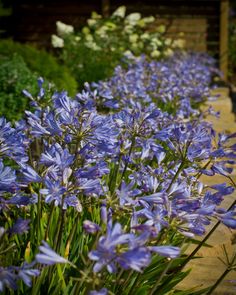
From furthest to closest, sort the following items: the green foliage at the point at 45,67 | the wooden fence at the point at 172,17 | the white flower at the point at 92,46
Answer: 1. the wooden fence at the point at 172,17
2. the white flower at the point at 92,46
3. the green foliage at the point at 45,67

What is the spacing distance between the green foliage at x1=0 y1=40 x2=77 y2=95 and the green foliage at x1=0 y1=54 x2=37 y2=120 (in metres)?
0.40

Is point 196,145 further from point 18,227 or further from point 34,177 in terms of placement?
point 18,227

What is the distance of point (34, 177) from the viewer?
1.56 metres

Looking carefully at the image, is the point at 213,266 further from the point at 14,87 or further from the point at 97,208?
the point at 14,87

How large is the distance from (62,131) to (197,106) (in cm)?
404

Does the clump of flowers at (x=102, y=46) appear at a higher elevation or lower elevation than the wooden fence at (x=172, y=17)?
higher

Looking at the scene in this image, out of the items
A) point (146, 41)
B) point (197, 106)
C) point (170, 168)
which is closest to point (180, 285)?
point (170, 168)

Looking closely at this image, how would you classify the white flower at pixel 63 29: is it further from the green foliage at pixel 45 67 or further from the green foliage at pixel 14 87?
the green foliage at pixel 14 87

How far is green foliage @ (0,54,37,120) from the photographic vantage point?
16.0 feet

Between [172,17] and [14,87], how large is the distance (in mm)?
6893

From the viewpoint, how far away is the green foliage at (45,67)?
19.6 feet

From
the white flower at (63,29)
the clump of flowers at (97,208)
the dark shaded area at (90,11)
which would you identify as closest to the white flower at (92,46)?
the white flower at (63,29)

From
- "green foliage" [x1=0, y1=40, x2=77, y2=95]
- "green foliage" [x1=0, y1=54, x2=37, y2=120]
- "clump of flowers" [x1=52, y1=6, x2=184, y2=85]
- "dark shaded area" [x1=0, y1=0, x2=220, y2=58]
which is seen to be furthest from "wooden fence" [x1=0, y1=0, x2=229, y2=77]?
"green foliage" [x1=0, y1=54, x2=37, y2=120]

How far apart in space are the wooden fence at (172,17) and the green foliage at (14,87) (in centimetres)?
606
